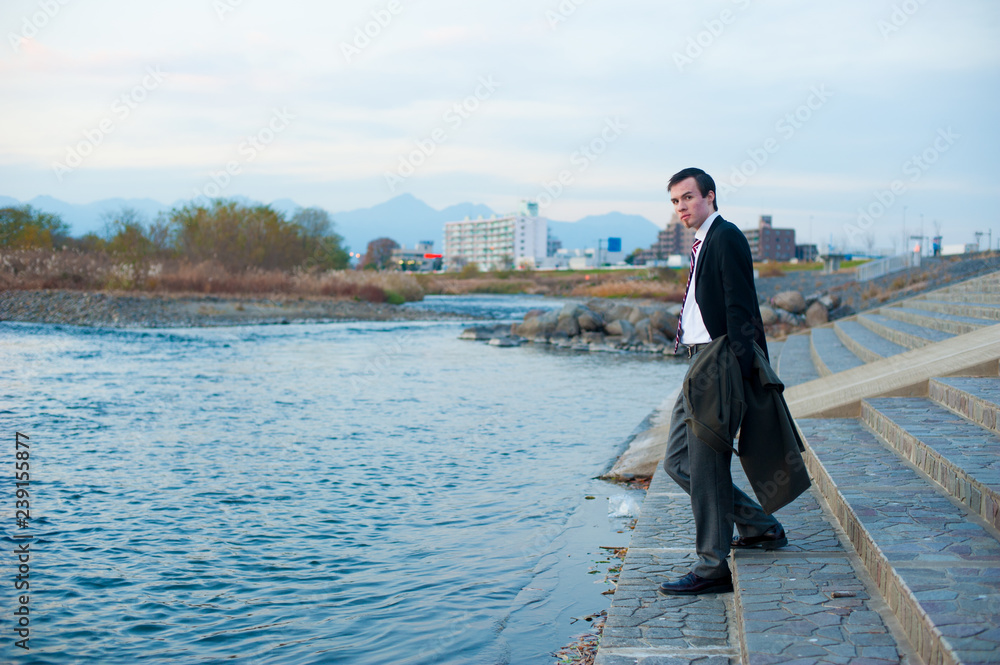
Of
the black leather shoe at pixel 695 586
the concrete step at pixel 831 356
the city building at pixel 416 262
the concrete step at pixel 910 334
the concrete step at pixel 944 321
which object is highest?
the city building at pixel 416 262

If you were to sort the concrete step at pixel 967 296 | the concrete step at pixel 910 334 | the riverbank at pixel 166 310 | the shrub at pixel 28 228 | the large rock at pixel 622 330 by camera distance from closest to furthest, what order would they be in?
the concrete step at pixel 910 334 < the concrete step at pixel 967 296 < the large rock at pixel 622 330 < the riverbank at pixel 166 310 < the shrub at pixel 28 228

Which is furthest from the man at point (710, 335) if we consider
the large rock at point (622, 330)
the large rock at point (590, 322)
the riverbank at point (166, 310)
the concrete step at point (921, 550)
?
the riverbank at point (166, 310)

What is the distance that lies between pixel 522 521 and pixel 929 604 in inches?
145

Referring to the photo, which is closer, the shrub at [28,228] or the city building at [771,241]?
the shrub at [28,228]

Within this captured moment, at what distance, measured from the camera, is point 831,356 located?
36.6 ft

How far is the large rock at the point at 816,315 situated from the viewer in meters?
21.6

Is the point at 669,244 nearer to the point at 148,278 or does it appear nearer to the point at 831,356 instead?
the point at 148,278

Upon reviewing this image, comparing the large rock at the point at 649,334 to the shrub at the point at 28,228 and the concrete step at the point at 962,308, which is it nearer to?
the concrete step at the point at 962,308

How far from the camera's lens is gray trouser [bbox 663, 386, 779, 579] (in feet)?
11.6

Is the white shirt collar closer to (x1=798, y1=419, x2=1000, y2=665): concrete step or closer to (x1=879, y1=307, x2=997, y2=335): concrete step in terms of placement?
(x1=798, y1=419, x2=1000, y2=665): concrete step

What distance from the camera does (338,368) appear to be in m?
17.4

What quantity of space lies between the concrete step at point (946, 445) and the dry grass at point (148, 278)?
37558 mm

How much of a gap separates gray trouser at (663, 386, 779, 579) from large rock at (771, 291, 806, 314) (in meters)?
21.5

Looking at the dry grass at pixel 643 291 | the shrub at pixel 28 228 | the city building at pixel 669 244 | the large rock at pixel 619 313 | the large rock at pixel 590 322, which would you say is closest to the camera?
the large rock at pixel 590 322
